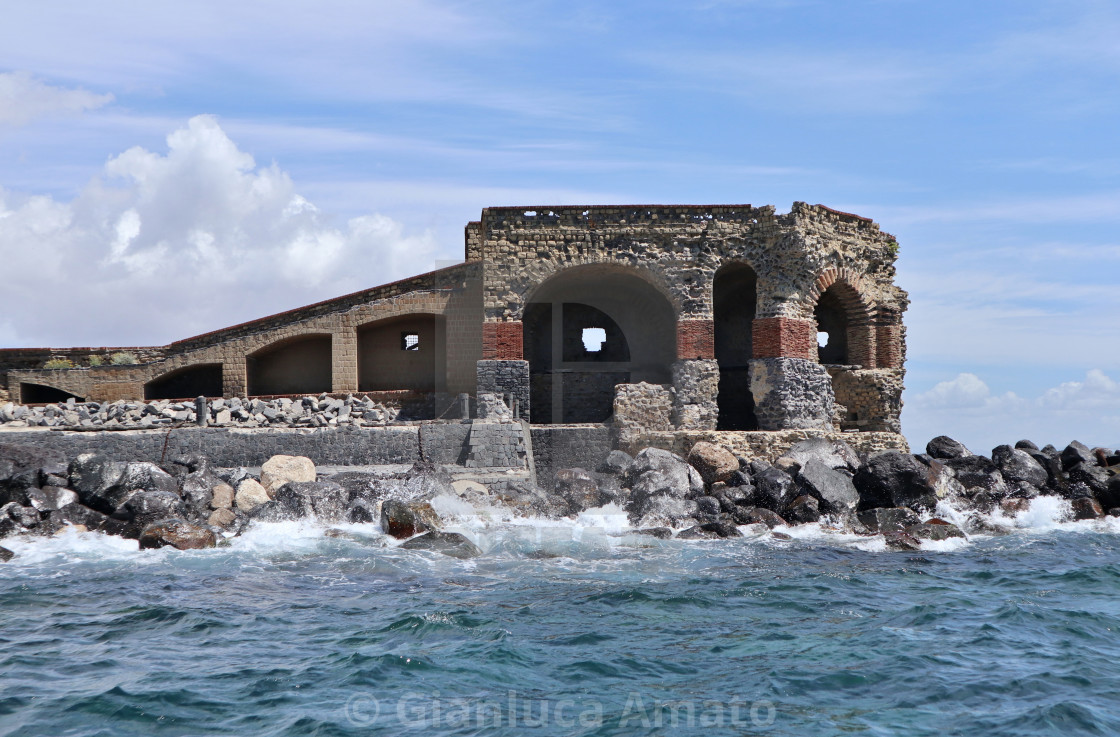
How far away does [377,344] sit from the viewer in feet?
70.0

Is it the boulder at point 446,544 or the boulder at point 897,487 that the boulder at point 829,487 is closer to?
the boulder at point 897,487

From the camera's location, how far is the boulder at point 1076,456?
1847 centimetres

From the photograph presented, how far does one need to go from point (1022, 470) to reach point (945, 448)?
1.68 metres

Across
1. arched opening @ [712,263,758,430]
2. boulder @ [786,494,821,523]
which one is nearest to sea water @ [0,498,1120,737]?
boulder @ [786,494,821,523]

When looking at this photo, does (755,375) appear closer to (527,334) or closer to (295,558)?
(527,334)

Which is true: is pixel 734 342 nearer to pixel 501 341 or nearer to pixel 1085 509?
pixel 501 341

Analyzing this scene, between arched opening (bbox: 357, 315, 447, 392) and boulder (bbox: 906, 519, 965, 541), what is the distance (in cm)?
1106

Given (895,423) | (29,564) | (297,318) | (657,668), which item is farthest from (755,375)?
(29,564)

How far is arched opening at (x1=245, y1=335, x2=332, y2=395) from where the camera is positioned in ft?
70.6

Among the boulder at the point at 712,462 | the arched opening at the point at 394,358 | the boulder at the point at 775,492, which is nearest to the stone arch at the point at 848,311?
the boulder at the point at 712,462

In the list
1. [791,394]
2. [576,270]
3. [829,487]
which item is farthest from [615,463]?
[576,270]

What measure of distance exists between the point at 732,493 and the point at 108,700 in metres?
10.7

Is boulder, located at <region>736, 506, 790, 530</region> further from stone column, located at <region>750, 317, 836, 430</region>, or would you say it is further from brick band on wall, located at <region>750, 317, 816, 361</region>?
brick band on wall, located at <region>750, 317, 816, 361</region>

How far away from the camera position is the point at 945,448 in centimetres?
1914
